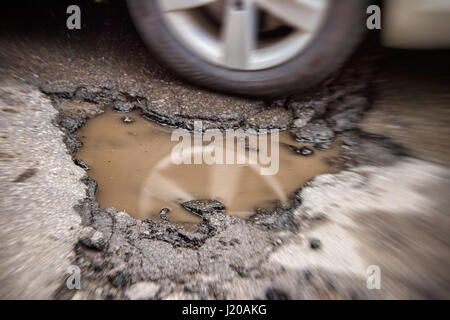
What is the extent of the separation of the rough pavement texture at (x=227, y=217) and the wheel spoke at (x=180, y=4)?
42cm

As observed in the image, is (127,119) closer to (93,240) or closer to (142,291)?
(93,240)

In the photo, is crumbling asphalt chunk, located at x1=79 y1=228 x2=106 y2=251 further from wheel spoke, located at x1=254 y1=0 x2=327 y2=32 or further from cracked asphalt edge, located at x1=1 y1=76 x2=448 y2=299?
wheel spoke, located at x1=254 y1=0 x2=327 y2=32

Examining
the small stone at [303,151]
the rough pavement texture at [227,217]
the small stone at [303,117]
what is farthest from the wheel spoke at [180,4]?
the small stone at [303,151]

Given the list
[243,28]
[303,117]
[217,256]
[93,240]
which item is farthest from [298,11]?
[93,240]

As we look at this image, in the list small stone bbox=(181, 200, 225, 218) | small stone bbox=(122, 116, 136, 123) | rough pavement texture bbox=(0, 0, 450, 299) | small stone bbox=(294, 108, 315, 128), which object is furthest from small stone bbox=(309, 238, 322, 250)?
small stone bbox=(122, 116, 136, 123)

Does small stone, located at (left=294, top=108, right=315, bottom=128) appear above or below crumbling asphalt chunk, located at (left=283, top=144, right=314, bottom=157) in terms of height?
above

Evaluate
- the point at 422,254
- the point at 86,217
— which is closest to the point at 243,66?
the point at 86,217

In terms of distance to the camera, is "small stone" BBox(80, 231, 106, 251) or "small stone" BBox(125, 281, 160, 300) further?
"small stone" BBox(80, 231, 106, 251)

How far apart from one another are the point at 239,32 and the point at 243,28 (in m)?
0.03

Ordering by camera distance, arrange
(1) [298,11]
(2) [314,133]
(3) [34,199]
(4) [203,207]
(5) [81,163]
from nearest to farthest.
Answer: (3) [34,199]
(4) [203,207]
(5) [81,163]
(1) [298,11]
(2) [314,133]

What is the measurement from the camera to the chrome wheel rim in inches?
64.9

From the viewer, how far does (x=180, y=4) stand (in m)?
1.73

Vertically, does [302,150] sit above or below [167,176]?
above

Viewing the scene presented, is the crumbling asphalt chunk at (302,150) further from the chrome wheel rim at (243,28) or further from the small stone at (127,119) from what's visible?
the small stone at (127,119)
